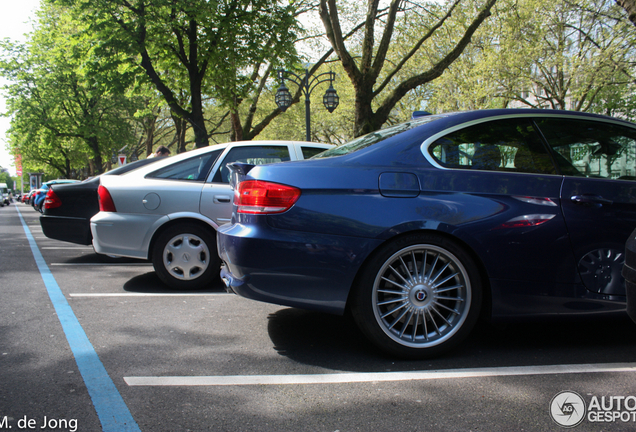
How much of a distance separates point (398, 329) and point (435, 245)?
0.59m

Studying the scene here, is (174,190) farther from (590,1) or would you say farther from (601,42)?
(601,42)

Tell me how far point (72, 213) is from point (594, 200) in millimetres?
6462

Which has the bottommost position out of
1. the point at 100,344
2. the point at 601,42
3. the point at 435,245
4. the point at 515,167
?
the point at 100,344

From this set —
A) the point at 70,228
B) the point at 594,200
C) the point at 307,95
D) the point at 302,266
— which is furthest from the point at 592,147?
the point at 307,95

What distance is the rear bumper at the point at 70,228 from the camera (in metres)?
7.09

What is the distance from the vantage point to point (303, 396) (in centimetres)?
266

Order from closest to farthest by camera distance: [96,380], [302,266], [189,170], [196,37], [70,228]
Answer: [96,380] < [302,266] < [189,170] < [70,228] < [196,37]

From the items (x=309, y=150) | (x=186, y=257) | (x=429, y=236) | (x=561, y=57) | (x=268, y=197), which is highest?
(x=561, y=57)

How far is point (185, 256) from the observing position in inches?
210

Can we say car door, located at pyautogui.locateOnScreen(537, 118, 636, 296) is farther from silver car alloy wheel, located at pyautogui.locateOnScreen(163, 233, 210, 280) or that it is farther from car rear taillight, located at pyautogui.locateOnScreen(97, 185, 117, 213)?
car rear taillight, located at pyautogui.locateOnScreen(97, 185, 117, 213)

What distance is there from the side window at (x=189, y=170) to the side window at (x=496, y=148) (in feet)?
9.81

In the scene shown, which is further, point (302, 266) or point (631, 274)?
point (302, 266)

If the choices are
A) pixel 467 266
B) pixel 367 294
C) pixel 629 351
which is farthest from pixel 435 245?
pixel 629 351

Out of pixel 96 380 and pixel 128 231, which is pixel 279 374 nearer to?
pixel 96 380
